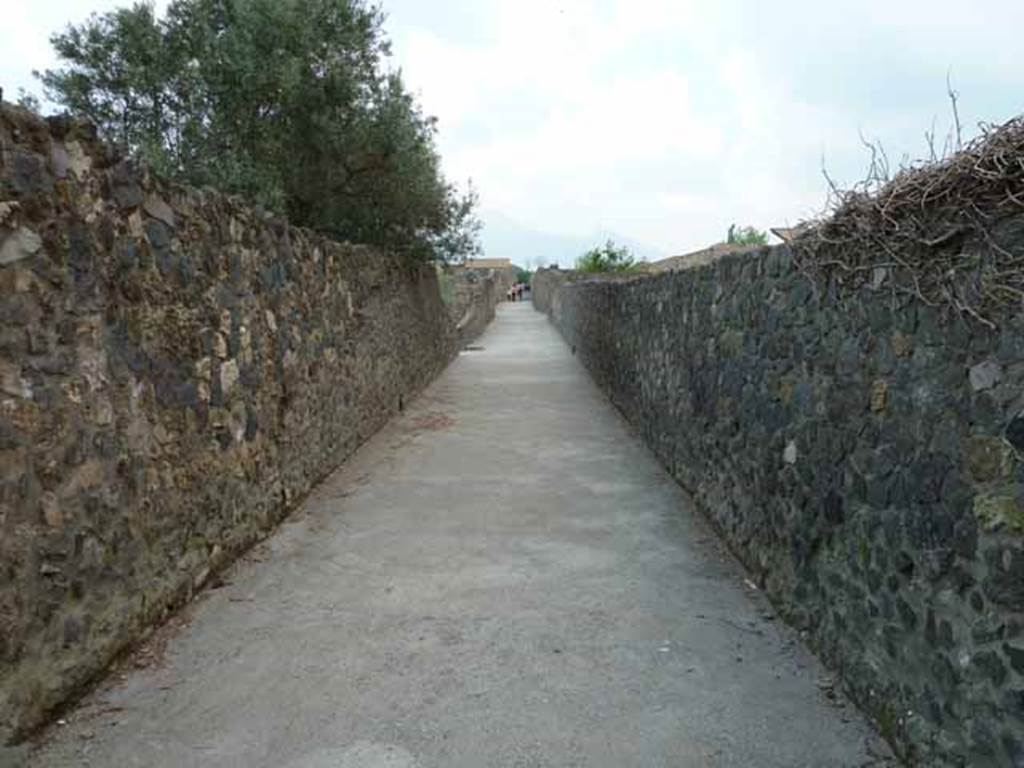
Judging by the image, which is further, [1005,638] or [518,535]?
[518,535]

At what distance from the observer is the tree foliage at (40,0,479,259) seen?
7.51 metres

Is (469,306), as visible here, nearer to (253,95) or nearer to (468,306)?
(468,306)

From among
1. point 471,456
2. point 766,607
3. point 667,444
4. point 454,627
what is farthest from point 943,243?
point 471,456

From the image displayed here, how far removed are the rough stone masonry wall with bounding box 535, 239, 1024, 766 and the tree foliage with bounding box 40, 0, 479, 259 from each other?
17.6 feet

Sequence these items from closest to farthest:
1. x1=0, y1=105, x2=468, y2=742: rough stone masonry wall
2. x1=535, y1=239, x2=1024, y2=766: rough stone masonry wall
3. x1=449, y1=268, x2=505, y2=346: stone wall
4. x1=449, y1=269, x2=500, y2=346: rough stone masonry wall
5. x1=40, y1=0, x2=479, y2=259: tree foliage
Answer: x1=535, y1=239, x2=1024, y2=766: rough stone masonry wall < x1=0, y1=105, x2=468, y2=742: rough stone masonry wall < x1=40, y1=0, x2=479, y2=259: tree foliage < x1=449, y1=268, x2=505, y2=346: stone wall < x1=449, y1=269, x2=500, y2=346: rough stone masonry wall

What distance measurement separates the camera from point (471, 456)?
6.87 m

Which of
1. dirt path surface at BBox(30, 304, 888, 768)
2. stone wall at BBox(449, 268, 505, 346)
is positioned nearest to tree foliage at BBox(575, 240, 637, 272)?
stone wall at BBox(449, 268, 505, 346)

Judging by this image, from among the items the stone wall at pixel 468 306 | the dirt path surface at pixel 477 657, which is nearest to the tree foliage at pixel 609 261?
the stone wall at pixel 468 306

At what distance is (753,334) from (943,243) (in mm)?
1856

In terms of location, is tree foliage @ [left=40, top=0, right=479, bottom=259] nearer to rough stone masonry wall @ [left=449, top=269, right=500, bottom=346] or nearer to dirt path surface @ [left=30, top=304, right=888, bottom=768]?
dirt path surface @ [left=30, top=304, right=888, bottom=768]

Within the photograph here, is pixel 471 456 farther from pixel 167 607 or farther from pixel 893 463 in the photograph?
pixel 893 463

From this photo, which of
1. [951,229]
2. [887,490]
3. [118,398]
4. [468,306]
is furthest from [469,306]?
[951,229]

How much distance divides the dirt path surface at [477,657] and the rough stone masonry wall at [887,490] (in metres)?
0.29

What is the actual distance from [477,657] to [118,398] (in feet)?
6.32
